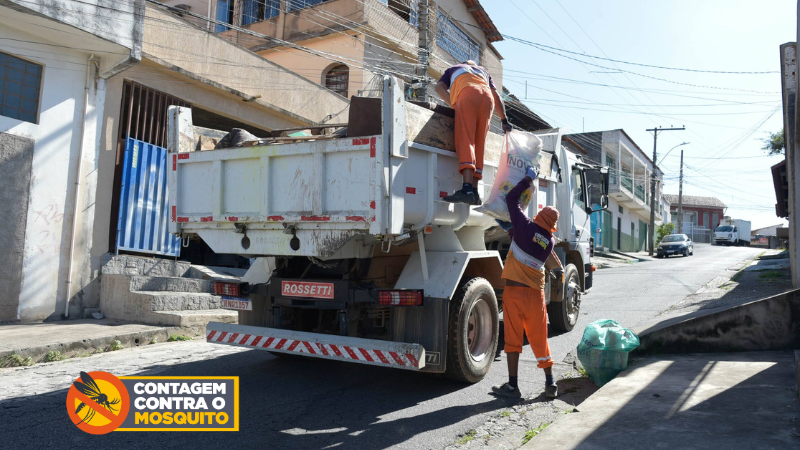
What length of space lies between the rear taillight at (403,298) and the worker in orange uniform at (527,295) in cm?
86

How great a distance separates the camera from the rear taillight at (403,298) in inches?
177

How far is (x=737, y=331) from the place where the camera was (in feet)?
18.4

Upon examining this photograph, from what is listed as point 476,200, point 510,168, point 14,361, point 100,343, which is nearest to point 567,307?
point 510,168

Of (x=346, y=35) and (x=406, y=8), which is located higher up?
(x=406, y=8)

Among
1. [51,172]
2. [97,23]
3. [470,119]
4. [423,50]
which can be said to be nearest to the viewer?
[470,119]

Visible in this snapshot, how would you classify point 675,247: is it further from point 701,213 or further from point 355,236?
point 701,213

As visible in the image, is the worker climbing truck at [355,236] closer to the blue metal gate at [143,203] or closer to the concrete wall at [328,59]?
the blue metal gate at [143,203]

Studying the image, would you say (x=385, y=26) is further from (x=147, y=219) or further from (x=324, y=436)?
(x=324, y=436)

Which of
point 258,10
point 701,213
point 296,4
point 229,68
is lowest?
point 229,68

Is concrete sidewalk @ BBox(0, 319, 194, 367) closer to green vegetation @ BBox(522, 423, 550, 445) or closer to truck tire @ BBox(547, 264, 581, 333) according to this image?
truck tire @ BBox(547, 264, 581, 333)

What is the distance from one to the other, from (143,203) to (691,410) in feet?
28.2

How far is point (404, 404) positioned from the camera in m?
4.52

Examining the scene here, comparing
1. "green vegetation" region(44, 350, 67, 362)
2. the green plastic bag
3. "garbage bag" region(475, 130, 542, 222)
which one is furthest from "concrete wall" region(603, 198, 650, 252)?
"green vegetation" region(44, 350, 67, 362)

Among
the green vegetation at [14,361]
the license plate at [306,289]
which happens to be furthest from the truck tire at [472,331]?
the green vegetation at [14,361]
